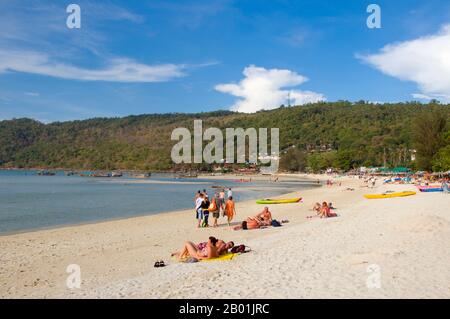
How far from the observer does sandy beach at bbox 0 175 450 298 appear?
7211mm

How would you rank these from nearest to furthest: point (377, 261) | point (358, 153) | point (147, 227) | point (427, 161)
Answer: point (377, 261), point (147, 227), point (427, 161), point (358, 153)

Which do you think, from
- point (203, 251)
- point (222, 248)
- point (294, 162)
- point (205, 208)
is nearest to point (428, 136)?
point (205, 208)

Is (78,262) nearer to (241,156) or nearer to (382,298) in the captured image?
(382,298)

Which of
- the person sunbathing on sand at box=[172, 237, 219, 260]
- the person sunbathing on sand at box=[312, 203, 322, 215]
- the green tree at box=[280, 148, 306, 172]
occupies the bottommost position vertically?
the person sunbathing on sand at box=[312, 203, 322, 215]

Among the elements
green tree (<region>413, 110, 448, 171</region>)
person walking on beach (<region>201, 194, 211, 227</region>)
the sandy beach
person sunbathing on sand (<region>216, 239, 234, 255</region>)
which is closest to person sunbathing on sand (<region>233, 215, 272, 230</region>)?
the sandy beach

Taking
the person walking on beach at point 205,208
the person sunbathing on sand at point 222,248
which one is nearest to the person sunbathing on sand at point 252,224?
the person walking on beach at point 205,208

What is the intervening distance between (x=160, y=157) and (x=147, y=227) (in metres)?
171

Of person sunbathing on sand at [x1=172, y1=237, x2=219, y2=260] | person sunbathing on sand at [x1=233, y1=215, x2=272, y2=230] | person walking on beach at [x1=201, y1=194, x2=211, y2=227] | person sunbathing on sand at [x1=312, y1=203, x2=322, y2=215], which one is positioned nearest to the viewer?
person sunbathing on sand at [x1=172, y1=237, x2=219, y2=260]

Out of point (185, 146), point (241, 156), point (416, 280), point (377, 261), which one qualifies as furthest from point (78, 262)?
point (185, 146)

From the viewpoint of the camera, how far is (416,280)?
743 cm

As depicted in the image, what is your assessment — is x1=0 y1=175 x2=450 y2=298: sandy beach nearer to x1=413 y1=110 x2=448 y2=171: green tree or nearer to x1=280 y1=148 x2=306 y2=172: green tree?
x1=413 y1=110 x2=448 y2=171: green tree

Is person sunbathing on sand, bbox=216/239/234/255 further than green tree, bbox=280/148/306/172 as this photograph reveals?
No

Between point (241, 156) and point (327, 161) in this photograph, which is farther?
point (241, 156)

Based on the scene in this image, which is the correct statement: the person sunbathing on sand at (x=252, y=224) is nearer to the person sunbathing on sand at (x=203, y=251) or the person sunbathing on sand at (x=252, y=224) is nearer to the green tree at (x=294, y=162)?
the person sunbathing on sand at (x=203, y=251)
